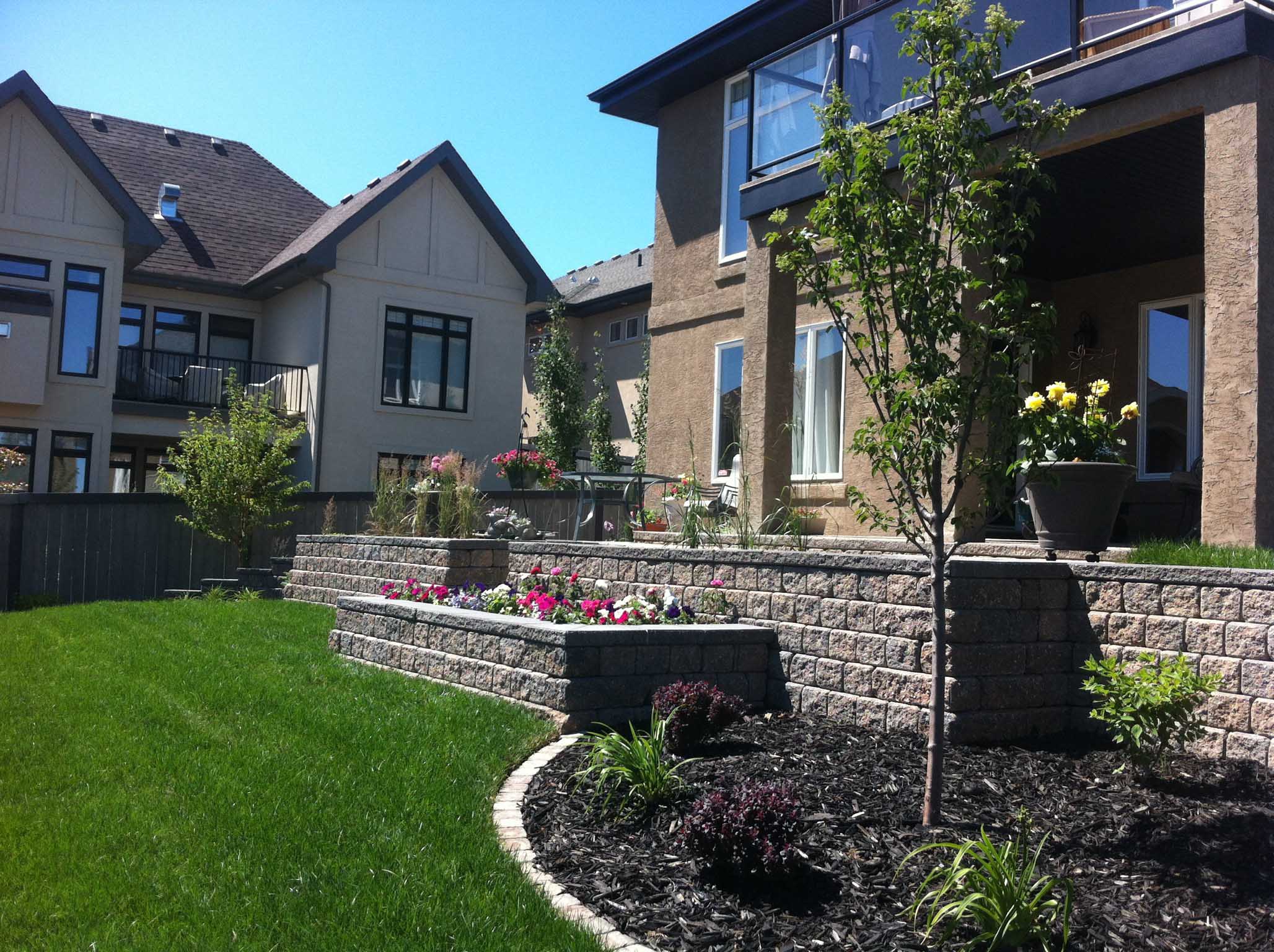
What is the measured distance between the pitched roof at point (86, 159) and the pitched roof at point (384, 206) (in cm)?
237

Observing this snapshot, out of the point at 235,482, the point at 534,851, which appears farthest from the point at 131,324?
the point at 534,851

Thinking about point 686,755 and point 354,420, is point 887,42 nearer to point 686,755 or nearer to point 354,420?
point 686,755

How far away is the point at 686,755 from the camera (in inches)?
216

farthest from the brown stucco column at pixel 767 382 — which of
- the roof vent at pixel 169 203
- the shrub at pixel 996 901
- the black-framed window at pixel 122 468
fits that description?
the roof vent at pixel 169 203

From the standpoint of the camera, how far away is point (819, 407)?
10781 mm

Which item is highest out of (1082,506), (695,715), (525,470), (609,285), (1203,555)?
(609,285)

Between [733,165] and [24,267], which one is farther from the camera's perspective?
[24,267]

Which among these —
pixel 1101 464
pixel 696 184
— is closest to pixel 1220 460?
pixel 1101 464

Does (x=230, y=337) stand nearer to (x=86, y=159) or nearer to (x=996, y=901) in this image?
(x=86, y=159)

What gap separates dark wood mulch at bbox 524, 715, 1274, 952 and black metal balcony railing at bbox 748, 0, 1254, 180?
186 inches

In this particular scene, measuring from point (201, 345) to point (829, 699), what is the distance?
1966 centimetres

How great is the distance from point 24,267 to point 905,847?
20.1 metres

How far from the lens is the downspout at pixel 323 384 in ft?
66.9

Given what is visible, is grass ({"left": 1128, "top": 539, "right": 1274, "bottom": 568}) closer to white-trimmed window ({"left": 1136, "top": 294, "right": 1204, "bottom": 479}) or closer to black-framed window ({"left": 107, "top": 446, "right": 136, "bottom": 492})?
white-trimmed window ({"left": 1136, "top": 294, "right": 1204, "bottom": 479})
